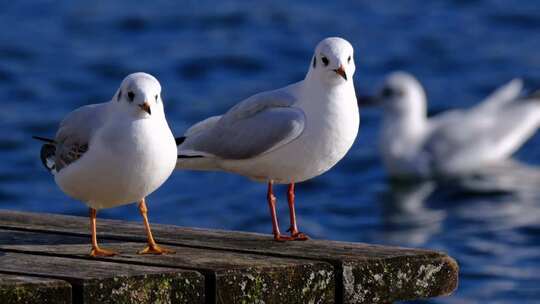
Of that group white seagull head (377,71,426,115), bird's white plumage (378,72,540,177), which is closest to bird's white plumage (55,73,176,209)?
bird's white plumage (378,72,540,177)

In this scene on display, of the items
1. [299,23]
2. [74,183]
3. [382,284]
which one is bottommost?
[382,284]

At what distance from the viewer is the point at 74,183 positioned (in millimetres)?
4547

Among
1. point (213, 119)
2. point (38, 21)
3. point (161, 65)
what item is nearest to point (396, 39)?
point (161, 65)

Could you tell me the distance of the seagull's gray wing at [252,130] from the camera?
16.6 ft

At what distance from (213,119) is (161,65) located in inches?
504

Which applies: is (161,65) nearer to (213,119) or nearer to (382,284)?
(213,119)

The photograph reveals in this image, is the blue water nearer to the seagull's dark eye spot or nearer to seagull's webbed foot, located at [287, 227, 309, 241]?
the seagull's dark eye spot

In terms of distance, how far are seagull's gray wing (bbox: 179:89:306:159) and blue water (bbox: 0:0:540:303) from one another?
4.91m

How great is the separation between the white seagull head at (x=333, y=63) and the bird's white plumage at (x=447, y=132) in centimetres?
975

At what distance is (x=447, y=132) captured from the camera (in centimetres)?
1496

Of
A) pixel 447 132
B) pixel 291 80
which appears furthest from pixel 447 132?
pixel 291 80

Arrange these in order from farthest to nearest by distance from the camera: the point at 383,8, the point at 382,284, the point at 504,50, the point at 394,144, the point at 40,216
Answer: the point at 383,8 → the point at 504,50 → the point at 394,144 → the point at 40,216 → the point at 382,284

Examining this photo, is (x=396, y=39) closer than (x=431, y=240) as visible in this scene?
No

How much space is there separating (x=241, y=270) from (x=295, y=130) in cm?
94
